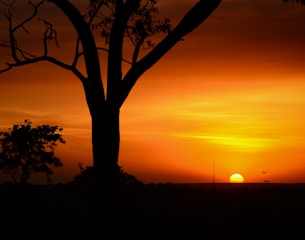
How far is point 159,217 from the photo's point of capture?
3691 cm

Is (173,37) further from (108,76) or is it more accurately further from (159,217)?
(159,217)

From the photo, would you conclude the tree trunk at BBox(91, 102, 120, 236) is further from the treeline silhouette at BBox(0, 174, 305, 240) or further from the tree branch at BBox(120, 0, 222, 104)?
the treeline silhouette at BBox(0, 174, 305, 240)

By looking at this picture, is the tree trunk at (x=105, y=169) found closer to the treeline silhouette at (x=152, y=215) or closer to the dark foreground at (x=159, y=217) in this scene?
the dark foreground at (x=159, y=217)

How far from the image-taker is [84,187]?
30.8 metres

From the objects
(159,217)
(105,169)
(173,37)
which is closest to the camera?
(173,37)

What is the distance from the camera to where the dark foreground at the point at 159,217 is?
29.1 m

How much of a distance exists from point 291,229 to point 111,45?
16589mm

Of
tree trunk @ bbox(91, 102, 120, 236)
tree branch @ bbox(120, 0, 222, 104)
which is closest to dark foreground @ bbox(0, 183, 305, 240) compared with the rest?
tree trunk @ bbox(91, 102, 120, 236)

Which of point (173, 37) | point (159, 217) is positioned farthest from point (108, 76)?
point (159, 217)

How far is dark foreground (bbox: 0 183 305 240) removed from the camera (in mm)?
29078

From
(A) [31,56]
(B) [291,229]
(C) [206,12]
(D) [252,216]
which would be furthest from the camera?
(D) [252,216]

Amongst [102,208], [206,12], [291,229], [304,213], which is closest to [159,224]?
[291,229]

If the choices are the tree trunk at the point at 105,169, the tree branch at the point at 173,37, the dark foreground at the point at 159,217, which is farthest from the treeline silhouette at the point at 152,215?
the tree branch at the point at 173,37

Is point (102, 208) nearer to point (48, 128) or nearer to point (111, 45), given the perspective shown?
point (111, 45)
